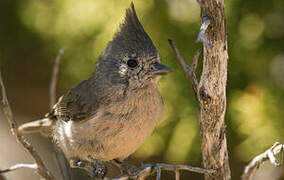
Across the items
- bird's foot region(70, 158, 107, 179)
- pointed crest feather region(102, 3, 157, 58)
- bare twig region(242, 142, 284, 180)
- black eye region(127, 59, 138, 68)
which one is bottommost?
bare twig region(242, 142, 284, 180)

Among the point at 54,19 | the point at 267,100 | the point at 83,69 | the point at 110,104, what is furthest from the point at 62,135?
the point at 267,100

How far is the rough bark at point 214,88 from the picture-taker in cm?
179

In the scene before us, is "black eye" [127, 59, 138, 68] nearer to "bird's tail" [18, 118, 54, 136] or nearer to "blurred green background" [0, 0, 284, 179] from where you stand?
"blurred green background" [0, 0, 284, 179]

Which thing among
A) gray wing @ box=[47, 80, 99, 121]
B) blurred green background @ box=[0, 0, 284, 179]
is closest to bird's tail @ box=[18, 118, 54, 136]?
gray wing @ box=[47, 80, 99, 121]

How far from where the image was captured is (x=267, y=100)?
2924 mm

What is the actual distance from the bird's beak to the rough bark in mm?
453

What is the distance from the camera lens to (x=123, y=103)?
7.88 ft

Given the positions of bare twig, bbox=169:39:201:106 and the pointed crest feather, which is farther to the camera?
the pointed crest feather

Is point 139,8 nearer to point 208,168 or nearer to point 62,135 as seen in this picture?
point 62,135

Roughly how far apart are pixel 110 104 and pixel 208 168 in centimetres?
76

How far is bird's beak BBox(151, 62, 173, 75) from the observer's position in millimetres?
2303

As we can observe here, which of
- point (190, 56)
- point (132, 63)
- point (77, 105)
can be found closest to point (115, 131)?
point (132, 63)

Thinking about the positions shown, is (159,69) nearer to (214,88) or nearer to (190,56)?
(214,88)

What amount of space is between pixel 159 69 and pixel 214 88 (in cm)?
56
